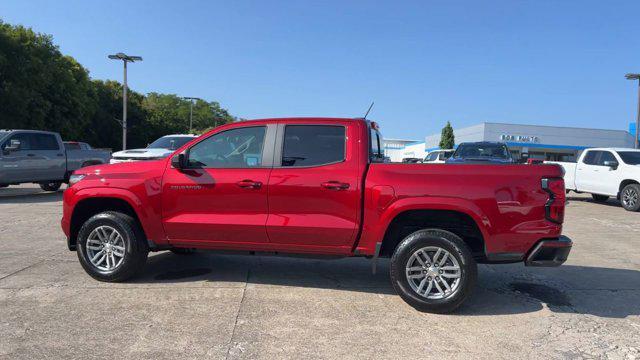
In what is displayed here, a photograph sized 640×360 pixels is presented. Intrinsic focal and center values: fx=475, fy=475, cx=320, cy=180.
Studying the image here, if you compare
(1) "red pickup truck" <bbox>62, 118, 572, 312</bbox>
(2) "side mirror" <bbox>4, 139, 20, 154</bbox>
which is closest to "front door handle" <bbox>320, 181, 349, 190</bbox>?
(1) "red pickup truck" <bbox>62, 118, 572, 312</bbox>

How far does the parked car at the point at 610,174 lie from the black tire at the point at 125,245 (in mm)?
11228

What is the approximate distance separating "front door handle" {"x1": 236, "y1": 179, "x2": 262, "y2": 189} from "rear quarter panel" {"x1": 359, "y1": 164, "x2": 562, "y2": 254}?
138 centimetres

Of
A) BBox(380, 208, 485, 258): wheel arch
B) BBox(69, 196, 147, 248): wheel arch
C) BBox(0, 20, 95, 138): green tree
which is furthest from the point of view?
BBox(0, 20, 95, 138): green tree

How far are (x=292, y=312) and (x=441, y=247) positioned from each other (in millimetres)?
1580

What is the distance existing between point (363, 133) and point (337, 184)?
64 centimetres

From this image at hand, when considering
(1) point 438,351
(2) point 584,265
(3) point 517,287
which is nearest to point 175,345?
(1) point 438,351

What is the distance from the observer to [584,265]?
686 centimetres

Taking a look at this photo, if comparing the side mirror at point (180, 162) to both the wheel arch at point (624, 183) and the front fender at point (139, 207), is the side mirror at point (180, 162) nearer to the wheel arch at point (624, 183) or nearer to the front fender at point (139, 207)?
the front fender at point (139, 207)

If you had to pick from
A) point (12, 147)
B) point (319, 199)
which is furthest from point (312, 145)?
point (12, 147)

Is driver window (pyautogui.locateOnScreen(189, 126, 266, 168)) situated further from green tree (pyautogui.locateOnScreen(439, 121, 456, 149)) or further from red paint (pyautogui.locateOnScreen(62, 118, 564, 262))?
green tree (pyautogui.locateOnScreen(439, 121, 456, 149))

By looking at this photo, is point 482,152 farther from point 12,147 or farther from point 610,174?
point 12,147

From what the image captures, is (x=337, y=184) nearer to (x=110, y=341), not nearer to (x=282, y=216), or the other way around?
(x=282, y=216)

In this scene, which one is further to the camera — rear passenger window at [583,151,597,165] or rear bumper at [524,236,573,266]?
rear passenger window at [583,151,597,165]

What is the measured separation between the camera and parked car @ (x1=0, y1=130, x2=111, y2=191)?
13305mm
